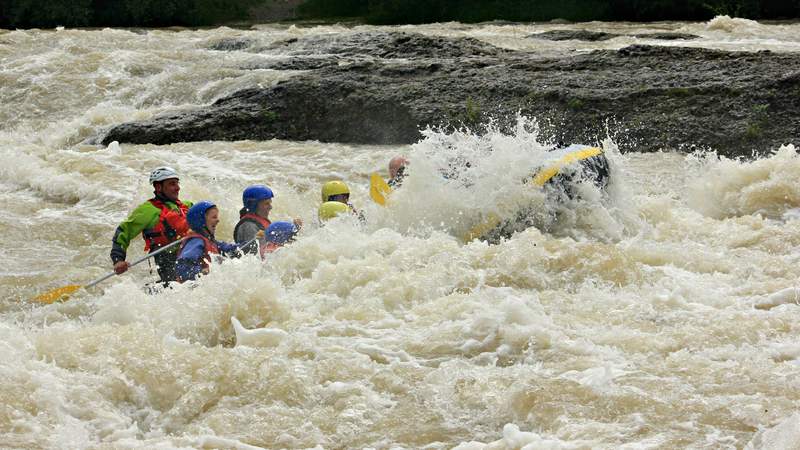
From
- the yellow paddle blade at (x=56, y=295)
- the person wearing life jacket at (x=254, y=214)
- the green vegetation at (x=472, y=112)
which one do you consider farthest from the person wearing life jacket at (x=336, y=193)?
the green vegetation at (x=472, y=112)

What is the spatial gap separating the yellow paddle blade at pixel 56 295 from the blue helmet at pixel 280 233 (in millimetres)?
1442

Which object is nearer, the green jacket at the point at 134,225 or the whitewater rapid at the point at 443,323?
the whitewater rapid at the point at 443,323

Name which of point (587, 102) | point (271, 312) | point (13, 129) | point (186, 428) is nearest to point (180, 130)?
point (13, 129)

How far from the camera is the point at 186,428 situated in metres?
5.05

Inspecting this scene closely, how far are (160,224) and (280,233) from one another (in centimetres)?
91

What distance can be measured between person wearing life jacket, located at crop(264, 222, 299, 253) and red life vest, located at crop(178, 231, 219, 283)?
415mm

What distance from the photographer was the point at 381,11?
38.4 m

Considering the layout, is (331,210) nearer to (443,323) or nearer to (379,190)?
(379,190)

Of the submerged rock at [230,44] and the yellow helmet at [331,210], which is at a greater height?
the submerged rock at [230,44]

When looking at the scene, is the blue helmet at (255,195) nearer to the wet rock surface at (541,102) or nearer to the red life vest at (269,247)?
the red life vest at (269,247)

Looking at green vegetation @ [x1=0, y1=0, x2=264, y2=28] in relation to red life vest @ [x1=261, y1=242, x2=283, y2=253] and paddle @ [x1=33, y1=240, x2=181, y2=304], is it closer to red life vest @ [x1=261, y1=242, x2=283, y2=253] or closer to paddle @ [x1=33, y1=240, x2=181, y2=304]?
paddle @ [x1=33, y1=240, x2=181, y2=304]

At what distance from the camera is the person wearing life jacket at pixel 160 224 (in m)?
7.59

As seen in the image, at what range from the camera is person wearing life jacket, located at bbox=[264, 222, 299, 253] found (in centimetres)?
754

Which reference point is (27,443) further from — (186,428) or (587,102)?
(587,102)
